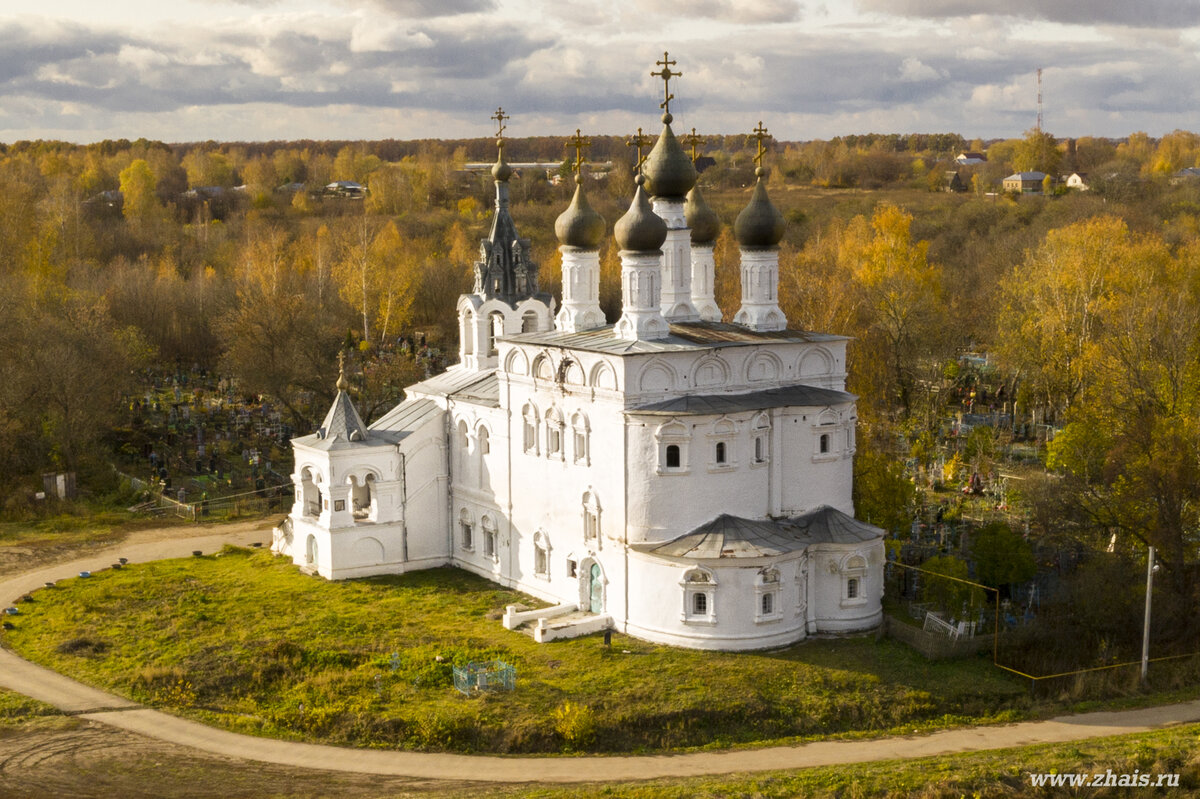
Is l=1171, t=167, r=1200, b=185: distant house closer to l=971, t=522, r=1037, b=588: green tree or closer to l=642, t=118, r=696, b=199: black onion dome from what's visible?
l=971, t=522, r=1037, b=588: green tree

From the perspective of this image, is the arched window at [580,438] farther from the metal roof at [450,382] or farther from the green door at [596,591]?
the metal roof at [450,382]

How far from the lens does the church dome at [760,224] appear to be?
79.7ft

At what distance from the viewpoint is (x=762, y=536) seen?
2180 cm

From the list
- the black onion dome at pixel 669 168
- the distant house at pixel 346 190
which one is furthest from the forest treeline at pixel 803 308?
the distant house at pixel 346 190

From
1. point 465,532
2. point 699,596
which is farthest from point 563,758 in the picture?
point 465,532

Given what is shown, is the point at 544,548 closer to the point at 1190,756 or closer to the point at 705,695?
the point at 705,695

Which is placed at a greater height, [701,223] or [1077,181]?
[1077,181]

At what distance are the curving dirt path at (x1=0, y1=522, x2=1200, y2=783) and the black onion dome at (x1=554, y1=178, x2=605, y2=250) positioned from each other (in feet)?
36.6

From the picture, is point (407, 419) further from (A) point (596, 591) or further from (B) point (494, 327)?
(A) point (596, 591)

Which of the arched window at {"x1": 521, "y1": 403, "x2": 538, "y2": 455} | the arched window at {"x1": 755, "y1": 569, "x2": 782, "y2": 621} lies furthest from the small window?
the arched window at {"x1": 521, "y1": 403, "x2": 538, "y2": 455}

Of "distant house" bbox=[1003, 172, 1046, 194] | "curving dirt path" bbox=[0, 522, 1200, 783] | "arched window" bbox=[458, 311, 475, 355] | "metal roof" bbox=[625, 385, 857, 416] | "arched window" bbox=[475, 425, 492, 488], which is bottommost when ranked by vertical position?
"curving dirt path" bbox=[0, 522, 1200, 783]

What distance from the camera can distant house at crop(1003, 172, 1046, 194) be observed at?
3403 inches

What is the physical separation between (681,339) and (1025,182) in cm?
7121

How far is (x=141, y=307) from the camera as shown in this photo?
51094 mm
